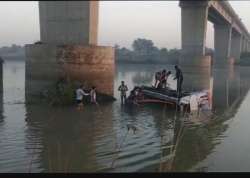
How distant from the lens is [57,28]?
22.0m

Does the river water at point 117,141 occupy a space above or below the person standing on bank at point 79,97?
below

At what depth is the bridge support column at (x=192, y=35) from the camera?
5431 cm

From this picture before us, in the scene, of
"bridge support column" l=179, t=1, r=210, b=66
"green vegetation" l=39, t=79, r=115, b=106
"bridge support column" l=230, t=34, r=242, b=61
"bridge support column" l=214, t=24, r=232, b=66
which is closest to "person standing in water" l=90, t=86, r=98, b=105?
"green vegetation" l=39, t=79, r=115, b=106

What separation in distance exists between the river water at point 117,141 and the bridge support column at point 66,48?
2.53 m

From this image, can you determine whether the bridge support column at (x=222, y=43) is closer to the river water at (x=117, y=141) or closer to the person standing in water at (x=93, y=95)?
the river water at (x=117, y=141)

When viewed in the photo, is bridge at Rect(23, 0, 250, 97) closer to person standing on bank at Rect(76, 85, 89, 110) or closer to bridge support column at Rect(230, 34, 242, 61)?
person standing on bank at Rect(76, 85, 89, 110)

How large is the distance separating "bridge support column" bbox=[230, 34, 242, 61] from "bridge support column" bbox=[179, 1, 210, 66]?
54.2 meters

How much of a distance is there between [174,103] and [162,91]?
1627mm

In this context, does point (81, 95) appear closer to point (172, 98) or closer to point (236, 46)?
point (172, 98)

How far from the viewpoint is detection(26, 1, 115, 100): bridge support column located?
21.5 m

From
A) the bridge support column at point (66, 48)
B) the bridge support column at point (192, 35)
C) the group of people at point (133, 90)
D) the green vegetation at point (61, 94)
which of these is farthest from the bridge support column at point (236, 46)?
the green vegetation at point (61, 94)

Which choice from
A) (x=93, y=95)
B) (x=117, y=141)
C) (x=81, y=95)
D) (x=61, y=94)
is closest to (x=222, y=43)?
(x=93, y=95)

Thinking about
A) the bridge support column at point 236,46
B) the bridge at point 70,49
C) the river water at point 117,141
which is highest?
the bridge support column at point 236,46

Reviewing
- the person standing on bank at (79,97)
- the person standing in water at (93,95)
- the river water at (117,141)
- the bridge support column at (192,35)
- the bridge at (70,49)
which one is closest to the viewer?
the river water at (117,141)
